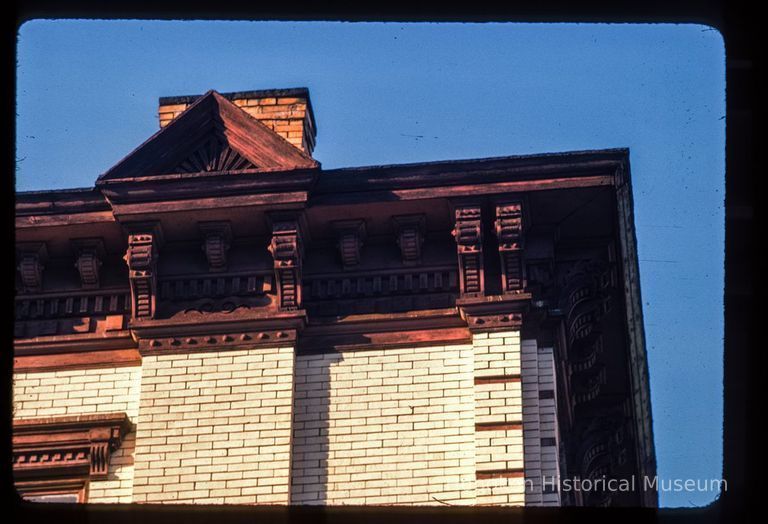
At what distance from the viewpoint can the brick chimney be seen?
716 inches

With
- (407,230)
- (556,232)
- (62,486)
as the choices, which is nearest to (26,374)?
(62,486)

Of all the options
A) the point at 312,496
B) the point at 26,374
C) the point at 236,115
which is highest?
the point at 236,115

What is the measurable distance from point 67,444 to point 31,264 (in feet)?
5.90

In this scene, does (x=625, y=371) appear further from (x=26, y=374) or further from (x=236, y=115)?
(x=26, y=374)

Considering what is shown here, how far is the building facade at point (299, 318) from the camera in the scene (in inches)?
647

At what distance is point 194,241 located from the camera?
17656 millimetres

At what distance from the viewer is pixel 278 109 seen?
18328 millimetres

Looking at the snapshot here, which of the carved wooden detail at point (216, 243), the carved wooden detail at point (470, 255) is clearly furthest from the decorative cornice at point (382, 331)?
the carved wooden detail at point (216, 243)

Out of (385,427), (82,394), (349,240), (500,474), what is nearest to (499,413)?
(500,474)

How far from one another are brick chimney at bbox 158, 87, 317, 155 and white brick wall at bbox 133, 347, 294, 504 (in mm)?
2250

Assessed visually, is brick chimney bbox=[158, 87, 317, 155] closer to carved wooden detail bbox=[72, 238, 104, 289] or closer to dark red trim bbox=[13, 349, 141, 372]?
carved wooden detail bbox=[72, 238, 104, 289]

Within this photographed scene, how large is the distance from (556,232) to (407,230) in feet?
4.30

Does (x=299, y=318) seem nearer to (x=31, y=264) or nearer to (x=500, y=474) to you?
(x=500, y=474)

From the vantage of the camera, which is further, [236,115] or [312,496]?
[236,115]
